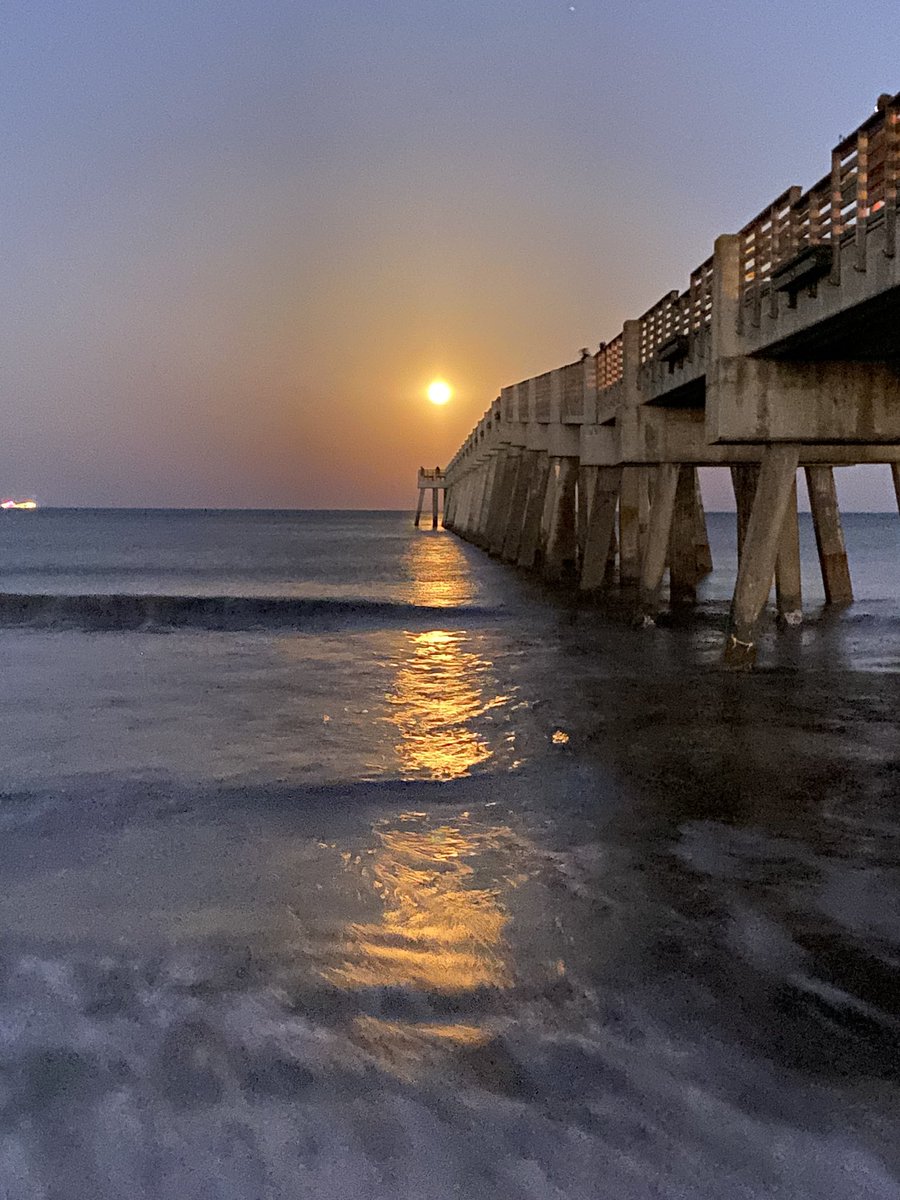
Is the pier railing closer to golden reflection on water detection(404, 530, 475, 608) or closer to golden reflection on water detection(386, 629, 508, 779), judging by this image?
golden reflection on water detection(386, 629, 508, 779)

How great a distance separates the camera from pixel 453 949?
4.63 metres

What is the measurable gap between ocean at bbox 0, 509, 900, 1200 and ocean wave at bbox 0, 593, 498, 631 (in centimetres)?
Answer: 1059

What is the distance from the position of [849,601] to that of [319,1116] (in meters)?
21.3

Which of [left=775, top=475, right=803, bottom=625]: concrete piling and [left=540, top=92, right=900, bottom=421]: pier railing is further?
[left=775, top=475, right=803, bottom=625]: concrete piling

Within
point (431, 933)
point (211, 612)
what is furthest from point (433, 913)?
point (211, 612)

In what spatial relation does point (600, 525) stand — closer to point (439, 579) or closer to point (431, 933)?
point (439, 579)

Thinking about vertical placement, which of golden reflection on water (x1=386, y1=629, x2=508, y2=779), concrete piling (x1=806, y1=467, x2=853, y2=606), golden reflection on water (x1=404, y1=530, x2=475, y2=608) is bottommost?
golden reflection on water (x1=404, y1=530, x2=475, y2=608)

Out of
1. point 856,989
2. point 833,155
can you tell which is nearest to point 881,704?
point 833,155

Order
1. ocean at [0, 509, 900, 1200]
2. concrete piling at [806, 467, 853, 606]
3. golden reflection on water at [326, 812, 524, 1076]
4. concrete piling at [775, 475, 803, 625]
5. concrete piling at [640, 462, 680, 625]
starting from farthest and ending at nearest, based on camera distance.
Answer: concrete piling at [806, 467, 853, 606], concrete piling at [775, 475, 803, 625], concrete piling at [640, 462, 680, 625], golden reflection on water at [326, 812, 524, 1076], ocean at [0, 509, 900, 1200]

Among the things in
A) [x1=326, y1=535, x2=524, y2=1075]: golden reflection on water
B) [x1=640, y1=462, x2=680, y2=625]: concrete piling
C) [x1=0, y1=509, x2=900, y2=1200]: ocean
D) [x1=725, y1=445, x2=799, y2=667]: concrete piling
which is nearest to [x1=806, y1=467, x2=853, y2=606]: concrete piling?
[x1=640, y1=462, x2=680, y2=625]: concrete piling

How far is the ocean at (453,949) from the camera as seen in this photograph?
10.8ft

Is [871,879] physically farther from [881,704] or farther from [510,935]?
[881,704]

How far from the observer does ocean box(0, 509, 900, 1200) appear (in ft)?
10.8

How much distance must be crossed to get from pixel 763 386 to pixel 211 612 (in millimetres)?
16664
